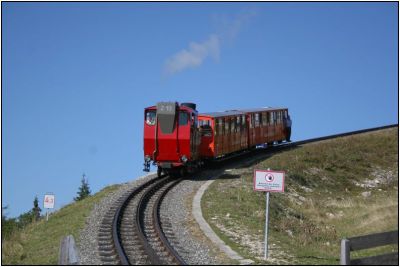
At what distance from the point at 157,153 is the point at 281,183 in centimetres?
1286

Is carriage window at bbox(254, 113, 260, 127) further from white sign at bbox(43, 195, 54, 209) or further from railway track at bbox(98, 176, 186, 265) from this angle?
white sign at bbox(43, 195, 54, 209)

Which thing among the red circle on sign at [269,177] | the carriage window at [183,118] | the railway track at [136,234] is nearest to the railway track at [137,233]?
the railway track at [136,234]

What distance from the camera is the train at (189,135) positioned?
26562 millimetres

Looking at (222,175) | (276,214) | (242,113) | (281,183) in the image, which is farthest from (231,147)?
(281,183)

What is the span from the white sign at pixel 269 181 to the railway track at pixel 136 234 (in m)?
2.67

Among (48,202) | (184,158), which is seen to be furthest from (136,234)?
(184,158)

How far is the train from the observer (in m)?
26.6

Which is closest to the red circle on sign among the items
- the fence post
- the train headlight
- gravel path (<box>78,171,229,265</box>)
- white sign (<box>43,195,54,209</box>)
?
gravel path (<box>78,171,229,265</box>)

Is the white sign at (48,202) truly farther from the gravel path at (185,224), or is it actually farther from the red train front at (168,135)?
the gravel path at (185,224)

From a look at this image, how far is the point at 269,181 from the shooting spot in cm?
1468

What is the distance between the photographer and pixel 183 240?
51.8 ft

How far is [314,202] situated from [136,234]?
12.3 m

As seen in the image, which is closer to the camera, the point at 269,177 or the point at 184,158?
the point at 269,177

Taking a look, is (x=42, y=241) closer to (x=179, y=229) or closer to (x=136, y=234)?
(x=136, y=234)
